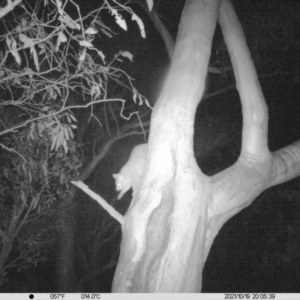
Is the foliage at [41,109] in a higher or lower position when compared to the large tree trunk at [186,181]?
higher

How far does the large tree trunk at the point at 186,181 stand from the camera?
1921mm

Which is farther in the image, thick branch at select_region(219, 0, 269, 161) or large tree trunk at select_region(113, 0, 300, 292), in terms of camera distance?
thick branch at select_region(219, 0, 269, 161)

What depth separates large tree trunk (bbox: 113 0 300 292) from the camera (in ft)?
→ 6.30

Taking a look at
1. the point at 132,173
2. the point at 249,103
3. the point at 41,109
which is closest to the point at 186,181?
the point at 132,173

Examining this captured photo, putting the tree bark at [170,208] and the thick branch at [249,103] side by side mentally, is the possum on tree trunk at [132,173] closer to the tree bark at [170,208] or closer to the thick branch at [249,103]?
the tree bark at [170,208]

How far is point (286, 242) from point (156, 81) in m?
6.45

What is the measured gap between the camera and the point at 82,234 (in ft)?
35.0

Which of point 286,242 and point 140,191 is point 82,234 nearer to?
point 286,242

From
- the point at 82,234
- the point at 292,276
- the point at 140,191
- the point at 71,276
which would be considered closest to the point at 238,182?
the point at 140,191

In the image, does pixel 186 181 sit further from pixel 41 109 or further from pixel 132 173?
pixel 41 109

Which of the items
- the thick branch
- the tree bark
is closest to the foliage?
the tree bark

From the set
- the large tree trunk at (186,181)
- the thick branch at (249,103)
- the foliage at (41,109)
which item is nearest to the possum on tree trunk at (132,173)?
the large tree trunk at (186,181)

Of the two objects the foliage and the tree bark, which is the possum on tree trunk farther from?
the foliage

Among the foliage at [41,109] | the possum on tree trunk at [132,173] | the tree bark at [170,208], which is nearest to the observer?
the tree bark at [170,208]
